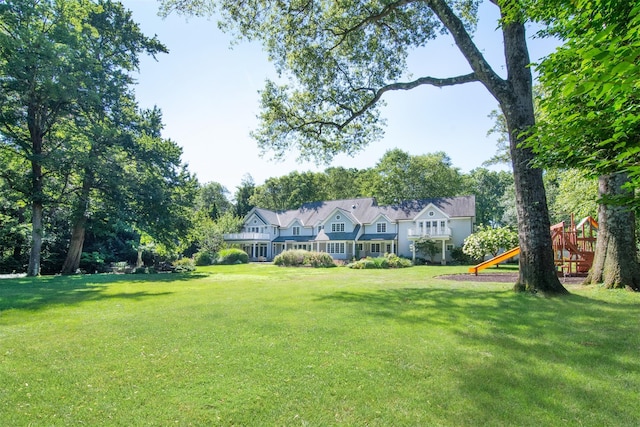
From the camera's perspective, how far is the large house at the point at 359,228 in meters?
36.1

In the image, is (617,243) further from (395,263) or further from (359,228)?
(359,228)

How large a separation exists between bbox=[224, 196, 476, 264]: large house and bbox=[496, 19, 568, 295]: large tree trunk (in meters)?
25.3

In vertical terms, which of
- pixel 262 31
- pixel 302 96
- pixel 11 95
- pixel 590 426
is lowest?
pixel 590 426

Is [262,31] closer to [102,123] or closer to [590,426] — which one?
[102,123]

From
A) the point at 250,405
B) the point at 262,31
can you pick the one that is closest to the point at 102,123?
the point at 262,31

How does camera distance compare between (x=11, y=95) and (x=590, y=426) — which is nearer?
(x=590, y=426)

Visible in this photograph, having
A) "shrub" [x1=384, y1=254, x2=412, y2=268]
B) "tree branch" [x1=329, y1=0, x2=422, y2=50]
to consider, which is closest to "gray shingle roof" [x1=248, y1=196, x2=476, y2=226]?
"shrub" [x1=384, y1=254, x2=412, y2=268]

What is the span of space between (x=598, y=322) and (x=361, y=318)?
4366 mm

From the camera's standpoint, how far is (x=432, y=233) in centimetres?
3538

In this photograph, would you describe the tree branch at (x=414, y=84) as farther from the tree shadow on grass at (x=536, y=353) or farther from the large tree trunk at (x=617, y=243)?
the tree shadow on grass at (x=536, y=353)

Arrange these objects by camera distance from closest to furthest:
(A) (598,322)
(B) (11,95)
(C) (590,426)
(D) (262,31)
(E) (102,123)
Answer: (C) (590,426), (A) (598,322), (D) (262,31), (B) (11,95), (E) (102,123)

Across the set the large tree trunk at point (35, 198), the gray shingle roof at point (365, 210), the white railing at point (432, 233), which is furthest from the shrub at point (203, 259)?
the white railing at point (432, 233)

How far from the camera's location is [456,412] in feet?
11.0

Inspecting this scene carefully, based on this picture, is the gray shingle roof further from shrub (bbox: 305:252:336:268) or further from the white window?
shrub (bbox: 305:252:336:268)
